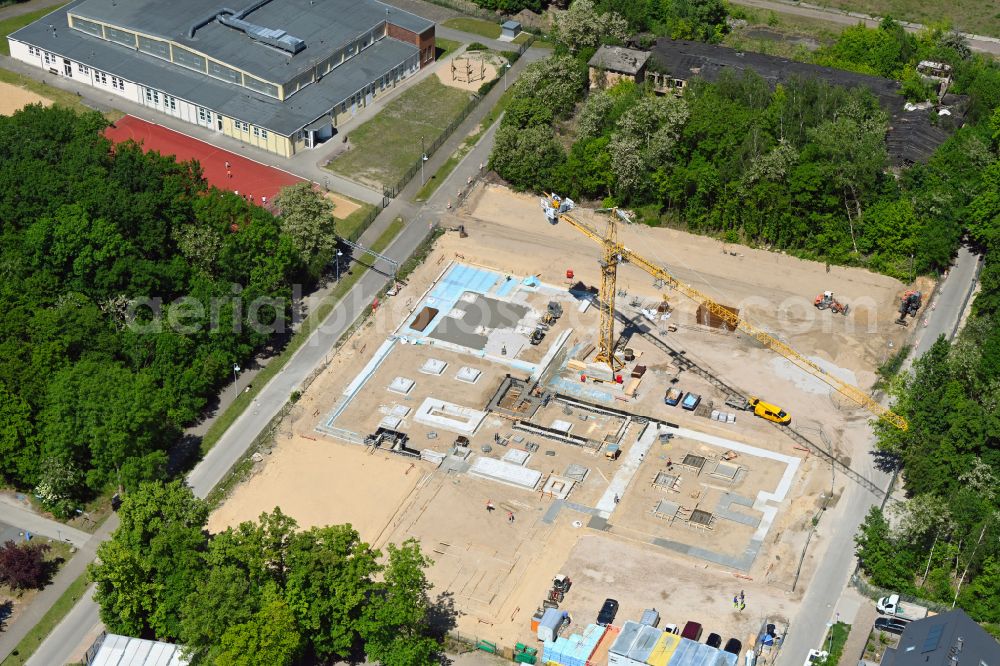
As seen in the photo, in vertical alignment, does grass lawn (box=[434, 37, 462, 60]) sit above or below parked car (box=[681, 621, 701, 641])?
below

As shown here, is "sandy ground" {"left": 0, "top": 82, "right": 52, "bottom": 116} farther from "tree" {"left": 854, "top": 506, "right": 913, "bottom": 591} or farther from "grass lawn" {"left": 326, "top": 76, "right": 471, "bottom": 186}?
"tree" {"left": 854, "top": 506, "right": 913, "bottom": 591}

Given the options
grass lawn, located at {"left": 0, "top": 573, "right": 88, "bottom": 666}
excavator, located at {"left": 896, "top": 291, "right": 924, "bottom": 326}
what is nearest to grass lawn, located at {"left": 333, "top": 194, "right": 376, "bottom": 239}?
grass lawn, located at {"left": 0, "top": 573, "right": 88, "bottom": 666}

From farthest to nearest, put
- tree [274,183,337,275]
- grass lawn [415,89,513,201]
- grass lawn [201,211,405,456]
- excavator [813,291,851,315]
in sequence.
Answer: grass lawn [415,89,513,201] → tree [274,183,337,275] → excavator [813,291,851,315] → grass lawn [201,211,405,456]

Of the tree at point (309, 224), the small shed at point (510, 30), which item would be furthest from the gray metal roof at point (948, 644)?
the small shed at point (510, 30)

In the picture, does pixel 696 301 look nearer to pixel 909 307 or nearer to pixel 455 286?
pixel 909 307

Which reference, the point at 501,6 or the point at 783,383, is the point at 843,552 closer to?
the point at 783,383

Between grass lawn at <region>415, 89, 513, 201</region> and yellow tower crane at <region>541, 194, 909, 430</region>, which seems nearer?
yellow tower crane at <region>541, 194, 909, 430</region>

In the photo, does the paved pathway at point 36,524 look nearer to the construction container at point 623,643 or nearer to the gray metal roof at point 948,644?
the construction container at point 623,643
